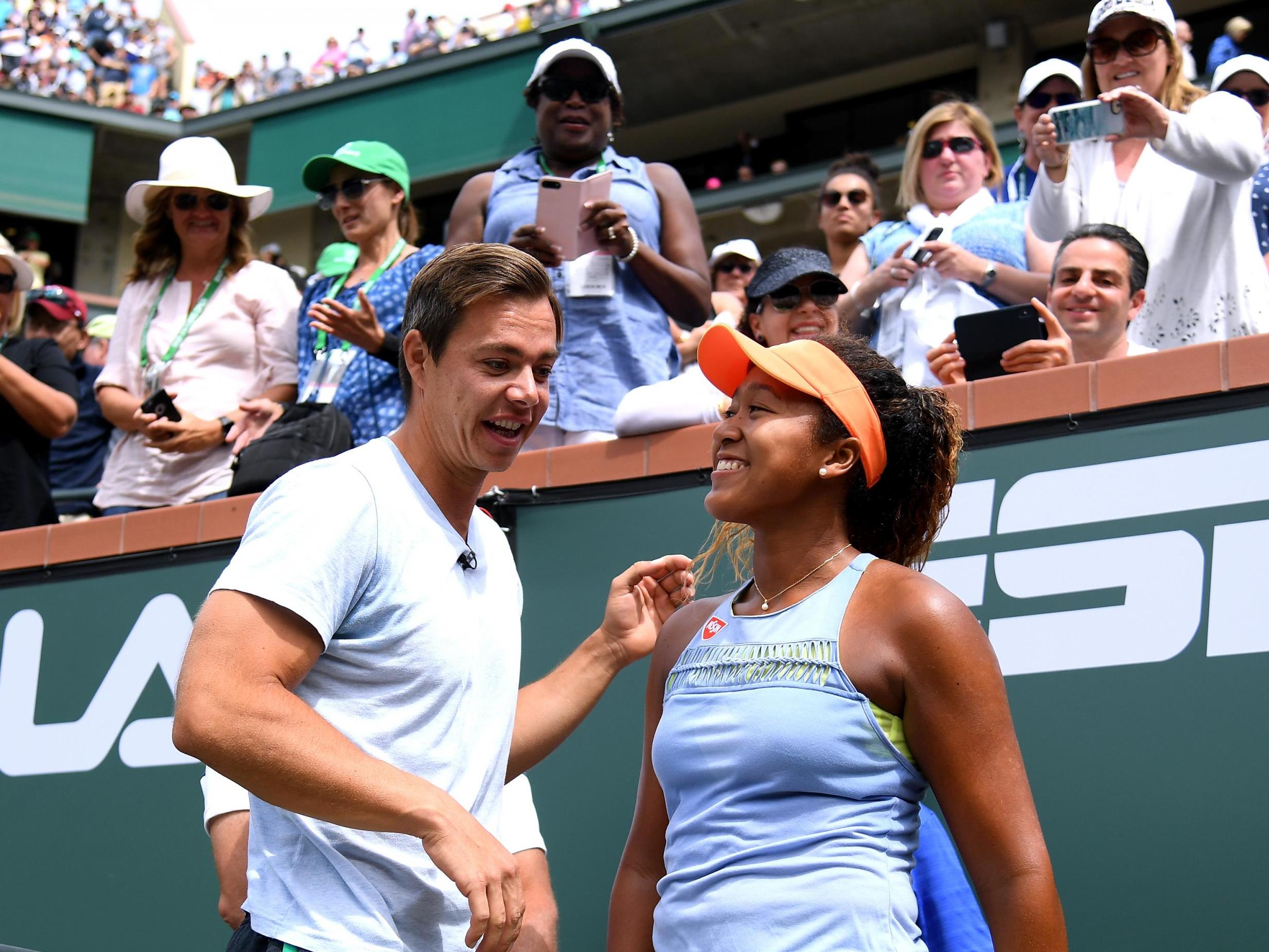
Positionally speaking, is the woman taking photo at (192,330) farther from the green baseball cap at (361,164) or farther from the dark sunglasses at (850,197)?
the dark sunglasses at (850,197)

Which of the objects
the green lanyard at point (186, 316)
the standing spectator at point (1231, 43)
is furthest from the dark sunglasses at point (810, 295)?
the standing spectator at point (1231, 43)

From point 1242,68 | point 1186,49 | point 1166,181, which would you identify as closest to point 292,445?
point 1166,181

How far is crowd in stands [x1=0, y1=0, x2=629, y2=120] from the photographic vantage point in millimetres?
20391

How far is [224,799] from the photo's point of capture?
2760mm

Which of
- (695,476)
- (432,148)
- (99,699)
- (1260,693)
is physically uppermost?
(432,148)

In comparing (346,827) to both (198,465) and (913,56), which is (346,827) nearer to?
(198,465)

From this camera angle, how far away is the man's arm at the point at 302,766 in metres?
1.93

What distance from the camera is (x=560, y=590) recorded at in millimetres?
3916

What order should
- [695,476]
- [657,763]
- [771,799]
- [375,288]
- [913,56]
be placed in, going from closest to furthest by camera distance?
[771,799] → [657,763] → [695,476] → [375,288] → [913,56]

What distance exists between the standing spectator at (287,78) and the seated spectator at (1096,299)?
18.0m

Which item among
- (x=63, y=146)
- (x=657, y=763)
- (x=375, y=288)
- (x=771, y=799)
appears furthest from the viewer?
(x=63, y=146)

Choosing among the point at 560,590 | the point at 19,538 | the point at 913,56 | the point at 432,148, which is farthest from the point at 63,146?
the point at 560,590

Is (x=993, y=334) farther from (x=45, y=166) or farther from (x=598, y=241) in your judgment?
(x=45, y=166)

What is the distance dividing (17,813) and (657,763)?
3.17 meters
